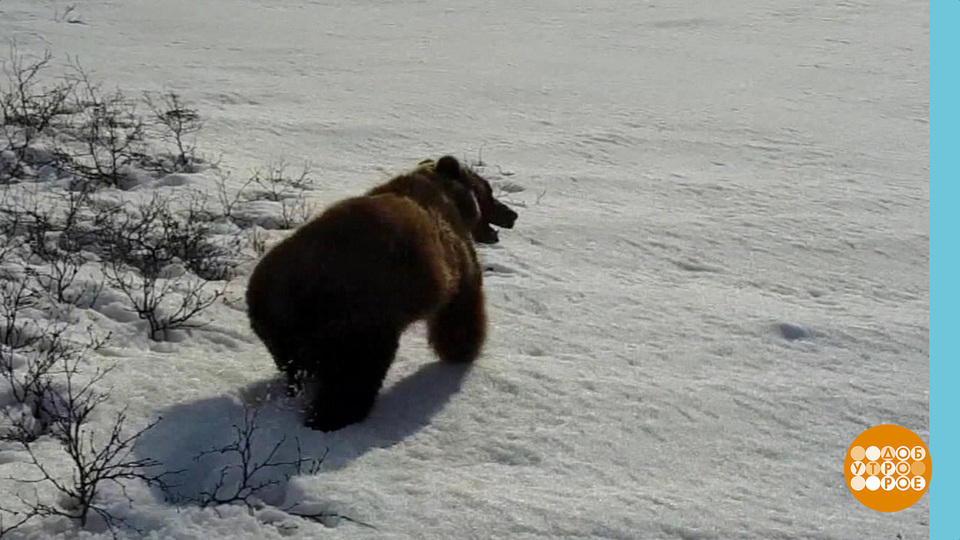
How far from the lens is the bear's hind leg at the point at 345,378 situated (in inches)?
174

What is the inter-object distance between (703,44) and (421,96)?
21.0 ft

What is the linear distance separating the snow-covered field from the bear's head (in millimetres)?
346

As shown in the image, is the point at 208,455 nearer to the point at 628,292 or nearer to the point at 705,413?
the point at 705,413

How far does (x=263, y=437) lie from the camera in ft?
13.6

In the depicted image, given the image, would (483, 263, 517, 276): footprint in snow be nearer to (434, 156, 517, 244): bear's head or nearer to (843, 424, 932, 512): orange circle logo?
(434, 156, 517, 244): bear's head

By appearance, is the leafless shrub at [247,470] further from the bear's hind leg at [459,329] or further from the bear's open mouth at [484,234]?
the bear's open mouth at [484,234]

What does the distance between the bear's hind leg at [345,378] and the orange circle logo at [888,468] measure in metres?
2.07

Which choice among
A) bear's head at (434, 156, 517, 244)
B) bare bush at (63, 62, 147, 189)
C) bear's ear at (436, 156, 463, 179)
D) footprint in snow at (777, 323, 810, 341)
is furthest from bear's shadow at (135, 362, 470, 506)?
bare bush at (63, 62, 147, 189)

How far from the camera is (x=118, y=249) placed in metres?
6.15

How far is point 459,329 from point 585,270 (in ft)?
6.85

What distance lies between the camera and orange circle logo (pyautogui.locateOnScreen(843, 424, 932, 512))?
176 inches

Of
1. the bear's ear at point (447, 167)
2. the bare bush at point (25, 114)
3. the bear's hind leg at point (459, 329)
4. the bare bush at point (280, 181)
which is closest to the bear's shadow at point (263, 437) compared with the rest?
the bear's hind leg at point (459, 329)

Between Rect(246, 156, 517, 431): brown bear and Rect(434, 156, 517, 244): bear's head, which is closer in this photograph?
Rect(246, 156, 517, 431): brown bear

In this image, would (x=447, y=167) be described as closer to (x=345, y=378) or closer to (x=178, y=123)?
(x=345, y=378)
